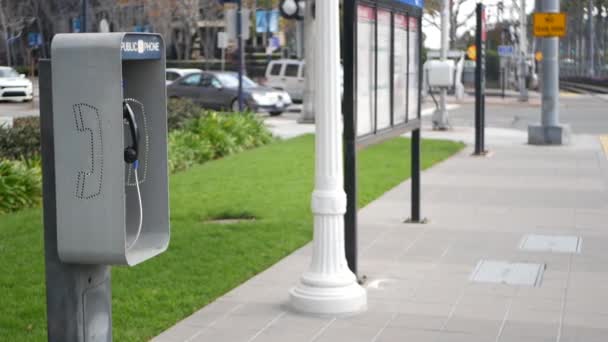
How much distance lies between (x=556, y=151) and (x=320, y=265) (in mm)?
13287

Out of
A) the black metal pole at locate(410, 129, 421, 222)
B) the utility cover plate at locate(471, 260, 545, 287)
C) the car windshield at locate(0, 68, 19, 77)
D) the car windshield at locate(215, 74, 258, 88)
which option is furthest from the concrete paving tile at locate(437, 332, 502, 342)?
the car windshield at locate(0, 68, 19, 77)

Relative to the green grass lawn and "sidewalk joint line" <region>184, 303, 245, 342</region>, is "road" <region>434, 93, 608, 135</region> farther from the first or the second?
"sidewalk joint line" <region>184, 303, 245, 342</region>

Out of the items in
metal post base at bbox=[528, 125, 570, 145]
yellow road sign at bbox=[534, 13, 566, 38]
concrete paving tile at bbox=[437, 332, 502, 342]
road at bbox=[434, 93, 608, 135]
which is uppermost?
yellow road sign at bbox=[534, 13, 566, 38]

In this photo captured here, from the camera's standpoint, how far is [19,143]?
1443cm

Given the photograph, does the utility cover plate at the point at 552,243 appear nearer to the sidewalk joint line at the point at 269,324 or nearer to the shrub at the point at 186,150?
the sidewalk joint line at the point at 269,324

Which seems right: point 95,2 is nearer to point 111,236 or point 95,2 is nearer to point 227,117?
point 227,117

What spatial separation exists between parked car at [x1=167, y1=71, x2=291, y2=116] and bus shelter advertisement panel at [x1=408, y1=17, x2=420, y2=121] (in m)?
21.5

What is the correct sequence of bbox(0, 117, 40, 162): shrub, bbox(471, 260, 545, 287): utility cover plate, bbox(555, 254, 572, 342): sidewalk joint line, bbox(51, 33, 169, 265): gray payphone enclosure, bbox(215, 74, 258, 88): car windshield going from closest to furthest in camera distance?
bbox(51, 33, 169, 265): gray payphone enclosure, bbox(555, 254, 572, 342): sidewalk joint line, bbox(471, 260, 545, 287): utility cover plate, bbox(0, 117, 40, 162): shrub, bbox(215, 74, 258, 88): car windshield

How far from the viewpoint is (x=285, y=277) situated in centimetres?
841

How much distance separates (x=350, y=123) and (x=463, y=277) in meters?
1.70

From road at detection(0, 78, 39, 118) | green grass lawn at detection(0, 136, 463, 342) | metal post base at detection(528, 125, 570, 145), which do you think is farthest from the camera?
road at detection(0, 78, 39, 118)

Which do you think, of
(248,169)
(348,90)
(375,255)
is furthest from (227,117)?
(348,90)

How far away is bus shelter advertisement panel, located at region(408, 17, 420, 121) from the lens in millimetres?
9977

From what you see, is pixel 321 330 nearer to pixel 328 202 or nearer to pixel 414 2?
pixel 328 202
